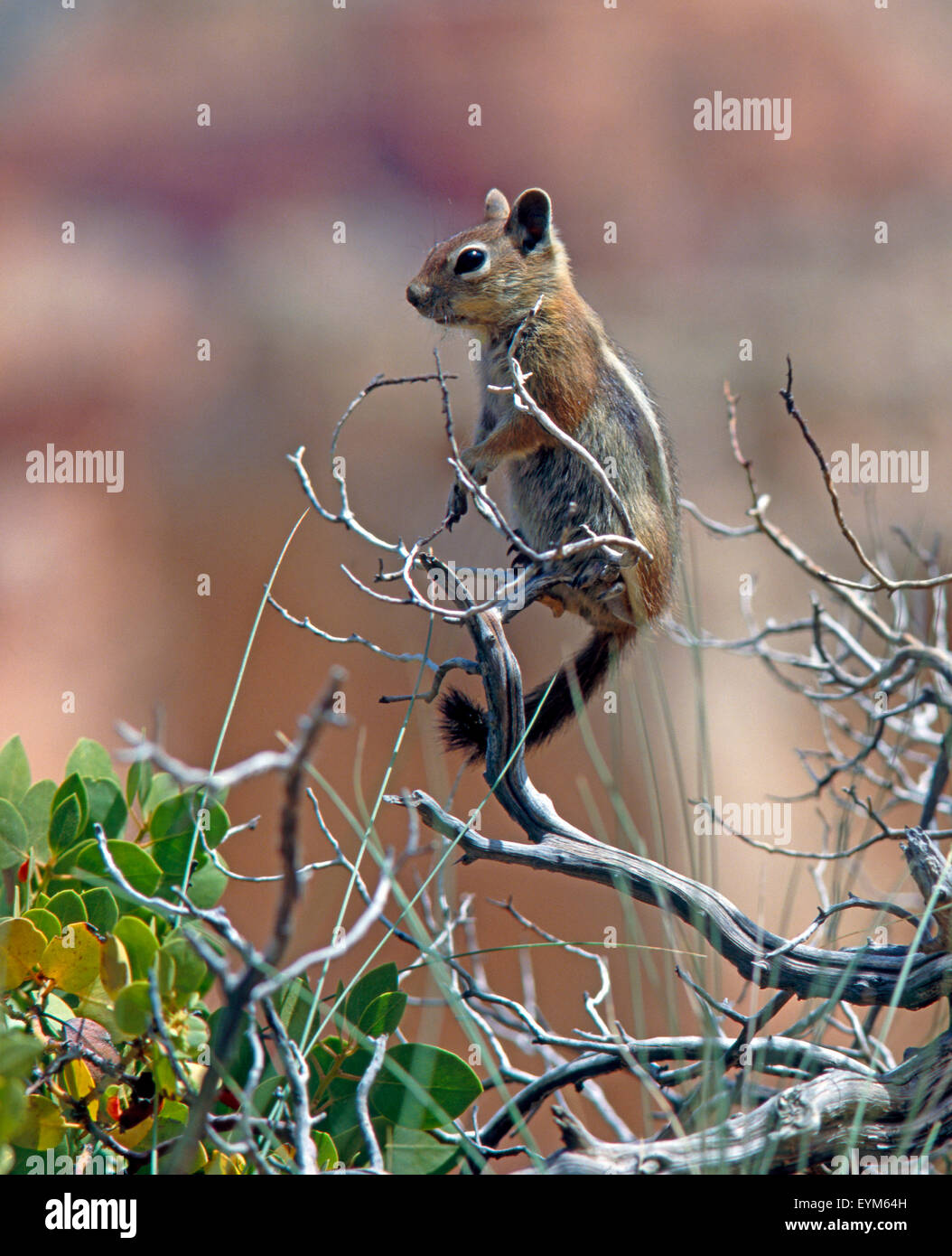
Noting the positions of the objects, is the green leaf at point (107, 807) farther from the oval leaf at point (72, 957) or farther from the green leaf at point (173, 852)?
the oval leaf at point (72, 957)

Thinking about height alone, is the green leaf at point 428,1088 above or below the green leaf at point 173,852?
below

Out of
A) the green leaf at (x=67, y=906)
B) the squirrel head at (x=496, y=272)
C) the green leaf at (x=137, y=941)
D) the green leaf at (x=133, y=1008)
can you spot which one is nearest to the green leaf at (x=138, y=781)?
the green leaf at (x=67, y=906)

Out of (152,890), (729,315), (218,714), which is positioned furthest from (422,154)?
(152,890)

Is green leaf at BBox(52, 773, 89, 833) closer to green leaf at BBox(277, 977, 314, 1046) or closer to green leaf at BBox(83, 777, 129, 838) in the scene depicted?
green leaf at BBox(83, 777, 129, 838)

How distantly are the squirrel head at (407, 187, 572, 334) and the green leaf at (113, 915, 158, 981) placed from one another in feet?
5.78

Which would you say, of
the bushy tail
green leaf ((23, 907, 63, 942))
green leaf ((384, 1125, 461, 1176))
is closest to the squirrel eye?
the bushy tail

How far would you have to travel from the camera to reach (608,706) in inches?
94.2

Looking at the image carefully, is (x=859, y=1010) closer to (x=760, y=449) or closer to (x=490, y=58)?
(x=760, y=449)

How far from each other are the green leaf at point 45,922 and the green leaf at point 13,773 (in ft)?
0.83

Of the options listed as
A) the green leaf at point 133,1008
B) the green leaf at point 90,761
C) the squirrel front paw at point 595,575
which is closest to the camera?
the green leaf at point 133,1008

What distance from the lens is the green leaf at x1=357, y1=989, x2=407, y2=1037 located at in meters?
1.33

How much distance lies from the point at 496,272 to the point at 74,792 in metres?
1.71

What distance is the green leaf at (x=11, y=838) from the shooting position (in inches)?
52.6

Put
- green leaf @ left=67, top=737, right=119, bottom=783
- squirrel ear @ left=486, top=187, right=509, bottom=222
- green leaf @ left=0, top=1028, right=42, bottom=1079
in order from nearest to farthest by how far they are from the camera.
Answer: green leaf @ left=0, top=1028, right=42, bottom=1079 → green leaf @ left=67, top=737, right=119, bottom=783 → squirrel ear @ left=486, top=187, right=509, bottom=222
